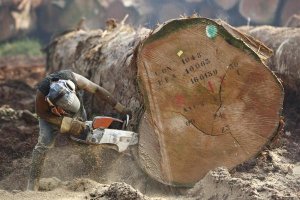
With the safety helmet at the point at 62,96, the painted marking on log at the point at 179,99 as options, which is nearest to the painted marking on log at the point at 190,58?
the painted marking on log at the point at 179,99

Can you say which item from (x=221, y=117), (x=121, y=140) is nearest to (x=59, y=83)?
(x=121, y=140)

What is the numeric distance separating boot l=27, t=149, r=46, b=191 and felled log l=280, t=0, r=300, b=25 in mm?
9920

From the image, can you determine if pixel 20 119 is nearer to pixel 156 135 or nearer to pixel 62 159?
pixel 62 159

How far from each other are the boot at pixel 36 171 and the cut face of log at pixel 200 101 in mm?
941

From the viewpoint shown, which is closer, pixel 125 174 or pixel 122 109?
pixel 125 174

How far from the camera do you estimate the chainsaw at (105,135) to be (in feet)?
14.0

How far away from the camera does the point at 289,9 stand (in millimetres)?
13031

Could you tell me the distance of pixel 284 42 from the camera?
6031mm

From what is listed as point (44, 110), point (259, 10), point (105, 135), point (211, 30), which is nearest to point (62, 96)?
point (44, 110)

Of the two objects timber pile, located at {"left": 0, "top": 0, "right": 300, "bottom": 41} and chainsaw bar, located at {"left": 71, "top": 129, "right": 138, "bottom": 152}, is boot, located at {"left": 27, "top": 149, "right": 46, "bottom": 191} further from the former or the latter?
timber pile, located at {"left": 0, "top": 0, "right": 300, "bottom": 41}

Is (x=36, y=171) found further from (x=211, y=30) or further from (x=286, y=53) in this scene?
(x=286, y=53)

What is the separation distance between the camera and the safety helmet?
13.9ft

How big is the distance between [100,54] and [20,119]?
1780mm

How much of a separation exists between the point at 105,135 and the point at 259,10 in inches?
386
